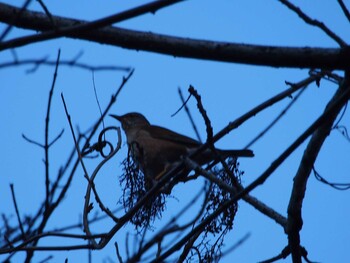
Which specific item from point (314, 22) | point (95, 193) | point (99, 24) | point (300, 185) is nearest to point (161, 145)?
point (95, 193)

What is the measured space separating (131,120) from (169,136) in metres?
1.45

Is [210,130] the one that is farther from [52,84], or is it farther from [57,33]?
[57,33]

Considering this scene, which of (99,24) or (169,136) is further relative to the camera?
(169,136)

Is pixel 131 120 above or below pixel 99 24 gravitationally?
above

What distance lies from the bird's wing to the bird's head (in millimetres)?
609

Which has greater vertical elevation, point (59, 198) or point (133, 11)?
point (59, 198)

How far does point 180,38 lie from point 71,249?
1.41m

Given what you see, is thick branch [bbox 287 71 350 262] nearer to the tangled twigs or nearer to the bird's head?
the tangled twigs

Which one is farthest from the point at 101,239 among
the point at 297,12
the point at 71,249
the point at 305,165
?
the point at 297,12

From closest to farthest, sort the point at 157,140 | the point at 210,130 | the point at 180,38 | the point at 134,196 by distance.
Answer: the point at 180,38 < the point at 210,130 < the point at 134,196 < the point at 157,140

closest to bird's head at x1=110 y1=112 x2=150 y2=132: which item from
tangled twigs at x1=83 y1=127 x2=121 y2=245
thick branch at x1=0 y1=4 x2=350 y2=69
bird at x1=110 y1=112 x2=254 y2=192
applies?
bird at x1=110 y1=112 x2=254 y2=192

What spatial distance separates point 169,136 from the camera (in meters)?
6.81

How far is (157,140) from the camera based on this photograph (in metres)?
6.79

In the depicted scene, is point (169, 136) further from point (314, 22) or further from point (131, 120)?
point (314, 22)
